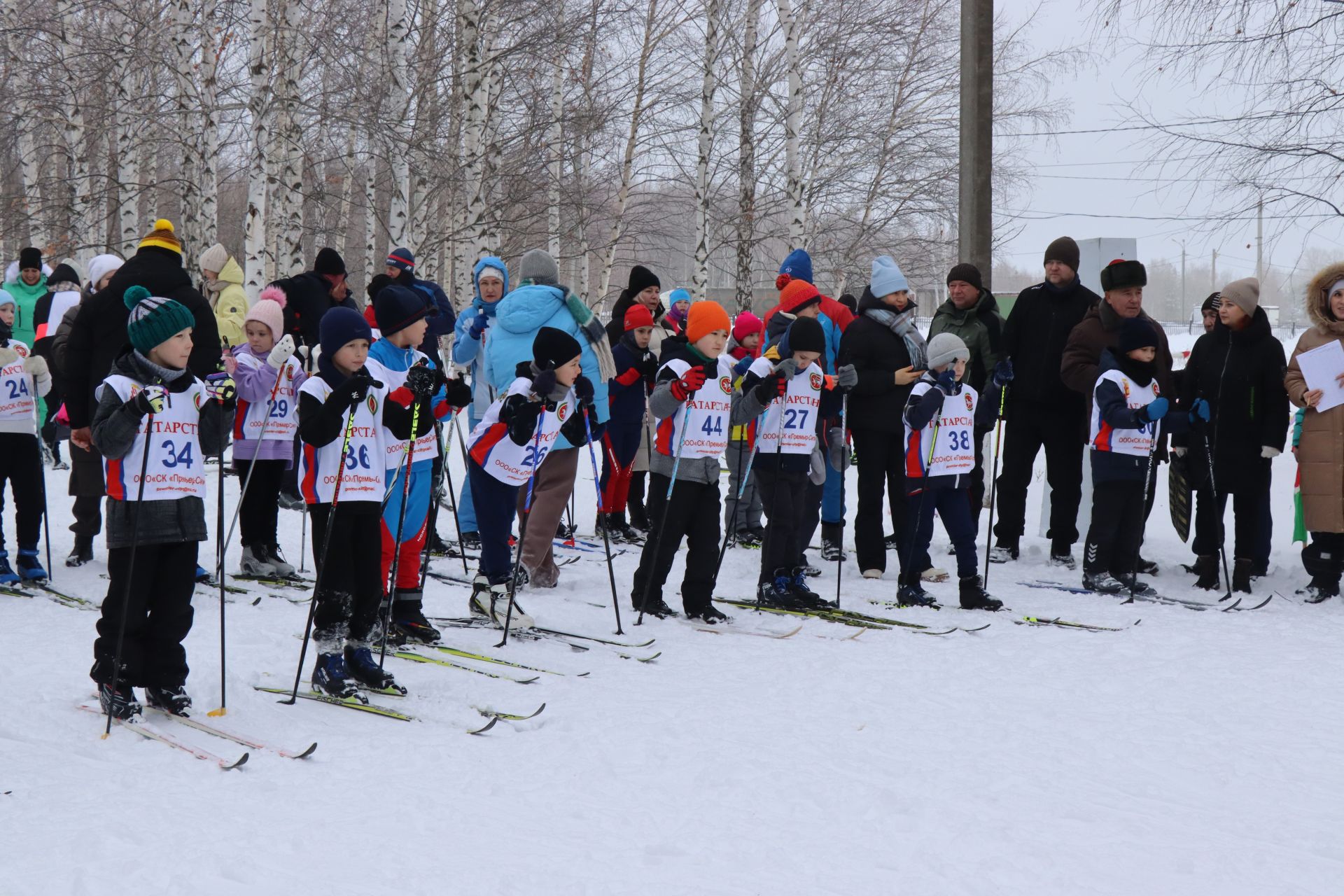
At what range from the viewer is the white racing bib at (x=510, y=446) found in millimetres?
5766

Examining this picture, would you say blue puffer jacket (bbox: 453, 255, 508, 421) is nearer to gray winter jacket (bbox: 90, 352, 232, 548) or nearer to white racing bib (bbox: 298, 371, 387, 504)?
white racing bib (bbox: 298, 371, 387, 504)

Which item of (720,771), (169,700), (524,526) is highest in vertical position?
(524,526)

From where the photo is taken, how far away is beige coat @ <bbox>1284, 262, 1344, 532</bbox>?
22.7ft

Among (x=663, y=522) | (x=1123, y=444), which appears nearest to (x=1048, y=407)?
(x=1123, y=444)

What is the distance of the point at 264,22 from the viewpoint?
10680mm

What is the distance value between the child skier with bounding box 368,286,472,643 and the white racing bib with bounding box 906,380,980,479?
2812 millimetres

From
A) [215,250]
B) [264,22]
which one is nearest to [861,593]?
[215,250]

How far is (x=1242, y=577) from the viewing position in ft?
23.6

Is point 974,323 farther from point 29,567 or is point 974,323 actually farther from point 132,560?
point 29,567

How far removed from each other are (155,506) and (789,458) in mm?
3327

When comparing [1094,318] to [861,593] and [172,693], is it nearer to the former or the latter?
[861,593]

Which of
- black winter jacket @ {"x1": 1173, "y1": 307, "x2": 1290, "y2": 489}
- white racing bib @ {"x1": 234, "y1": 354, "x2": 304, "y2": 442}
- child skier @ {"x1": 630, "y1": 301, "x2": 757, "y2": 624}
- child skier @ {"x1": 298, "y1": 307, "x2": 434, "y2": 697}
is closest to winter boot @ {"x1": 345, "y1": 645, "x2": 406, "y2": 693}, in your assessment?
child skier @ {"x1": 298, "y1": 307, "x2": 434, "y2": 697}

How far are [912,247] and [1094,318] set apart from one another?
17460 mm

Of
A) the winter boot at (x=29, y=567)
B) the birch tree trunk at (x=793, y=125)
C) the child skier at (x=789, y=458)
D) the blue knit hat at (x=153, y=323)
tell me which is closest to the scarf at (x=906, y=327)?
the child skier at (x=789, y=458)
